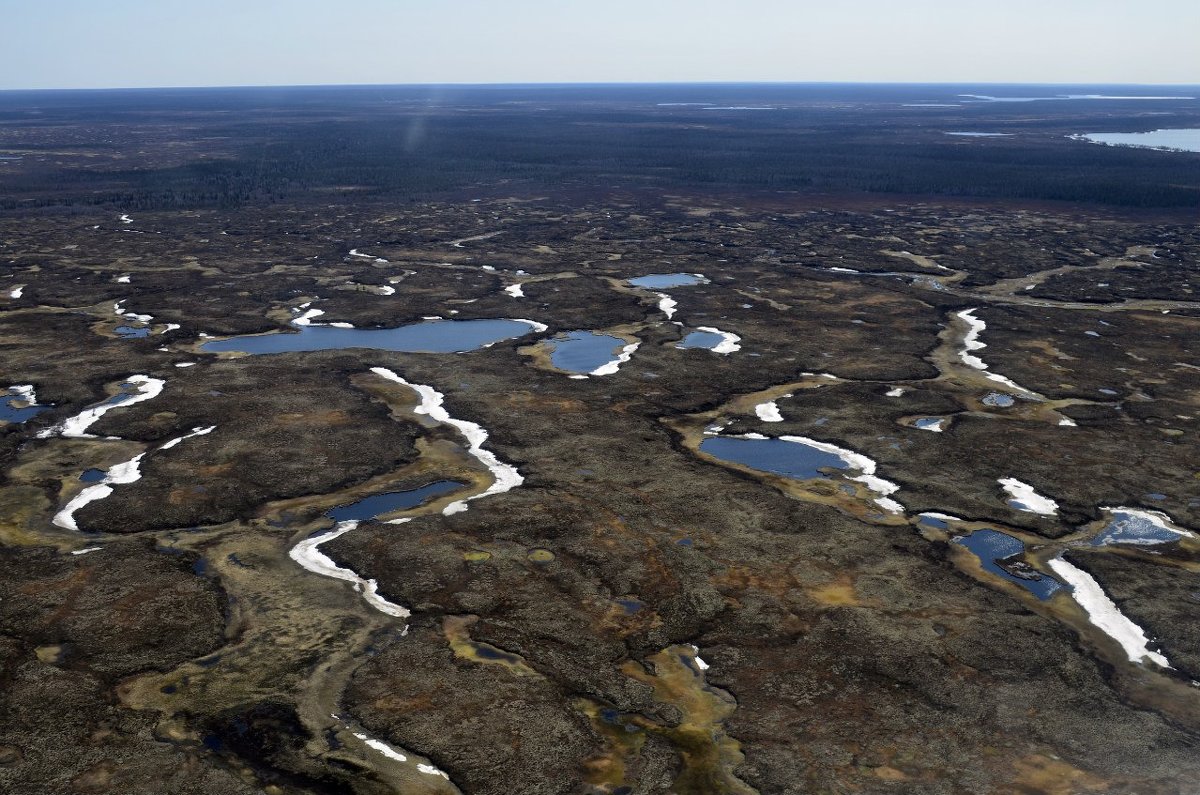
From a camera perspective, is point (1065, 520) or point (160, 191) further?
point (160, 191)

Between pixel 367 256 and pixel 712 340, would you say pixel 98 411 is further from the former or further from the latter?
pixel 367 256

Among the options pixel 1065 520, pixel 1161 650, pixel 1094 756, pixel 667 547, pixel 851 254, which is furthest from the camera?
pixel 851 254

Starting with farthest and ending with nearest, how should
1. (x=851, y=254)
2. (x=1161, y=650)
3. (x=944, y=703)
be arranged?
(x=851, y=254)
(x=1161, y=650)
(x=944, y=703)

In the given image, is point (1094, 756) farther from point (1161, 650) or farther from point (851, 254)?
point (851, 254)

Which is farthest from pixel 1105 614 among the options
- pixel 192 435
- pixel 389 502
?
pixel 192 435

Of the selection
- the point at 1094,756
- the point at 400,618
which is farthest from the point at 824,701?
the point at 400,618

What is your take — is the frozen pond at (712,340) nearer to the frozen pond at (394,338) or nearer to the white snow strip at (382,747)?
the frozen pond at (394,338)

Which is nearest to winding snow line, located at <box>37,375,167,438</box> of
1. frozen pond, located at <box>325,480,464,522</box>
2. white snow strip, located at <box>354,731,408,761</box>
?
frozen pond, located at <box>325,480,464,522</box>
